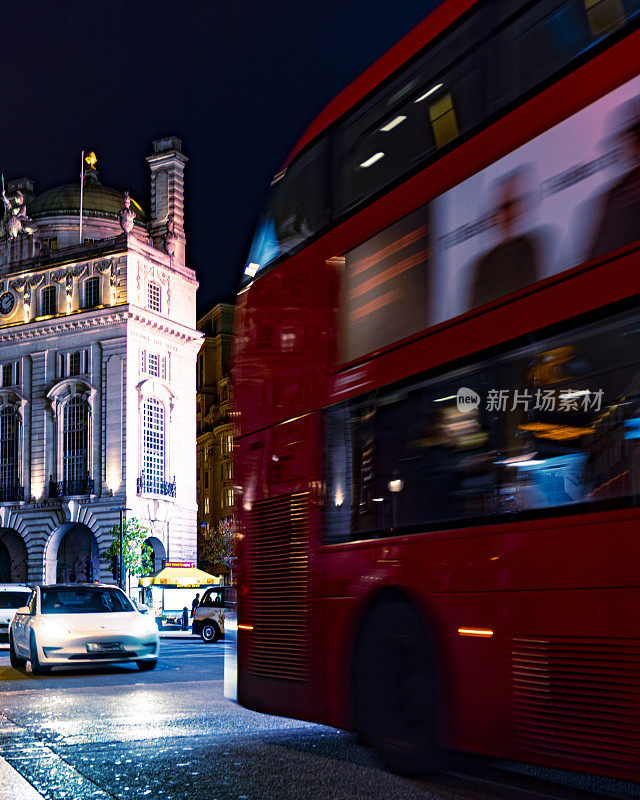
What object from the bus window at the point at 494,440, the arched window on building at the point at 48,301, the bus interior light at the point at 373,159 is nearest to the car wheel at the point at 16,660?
the bus window at the point at 494,440

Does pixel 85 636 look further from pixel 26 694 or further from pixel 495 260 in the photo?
pixel 495 260

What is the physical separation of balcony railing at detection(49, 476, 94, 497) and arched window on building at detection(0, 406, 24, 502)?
2.57 metres

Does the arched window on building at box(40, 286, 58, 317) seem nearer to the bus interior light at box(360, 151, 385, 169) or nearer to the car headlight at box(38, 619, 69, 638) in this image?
the car headlight at box(38, 619, 69, 638)

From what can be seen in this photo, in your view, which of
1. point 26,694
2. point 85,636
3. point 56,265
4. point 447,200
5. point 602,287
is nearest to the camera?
point 602,287

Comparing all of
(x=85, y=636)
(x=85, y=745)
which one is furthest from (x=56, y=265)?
(x=85, y=745)

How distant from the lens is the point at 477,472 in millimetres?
6508

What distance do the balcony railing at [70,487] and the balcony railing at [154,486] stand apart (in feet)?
8.89

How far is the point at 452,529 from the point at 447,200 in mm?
2070

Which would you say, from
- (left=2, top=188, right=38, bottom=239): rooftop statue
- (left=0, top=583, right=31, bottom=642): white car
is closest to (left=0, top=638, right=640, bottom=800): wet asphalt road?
(left=0, top=583, right=31, bottom=642): white car

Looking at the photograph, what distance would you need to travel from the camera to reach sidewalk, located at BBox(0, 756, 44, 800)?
6.28 m

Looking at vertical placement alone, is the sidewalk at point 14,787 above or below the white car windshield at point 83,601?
below

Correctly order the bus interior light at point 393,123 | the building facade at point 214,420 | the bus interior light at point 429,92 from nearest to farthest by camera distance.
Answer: the bus interior light at point 429,92 < the bus interior light at point 393,123 < the building facade at point 214,420

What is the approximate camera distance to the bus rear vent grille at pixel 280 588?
8.21 metres

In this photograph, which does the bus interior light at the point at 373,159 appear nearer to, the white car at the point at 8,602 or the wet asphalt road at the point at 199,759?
the wet asphalt road at the point at 199,759
